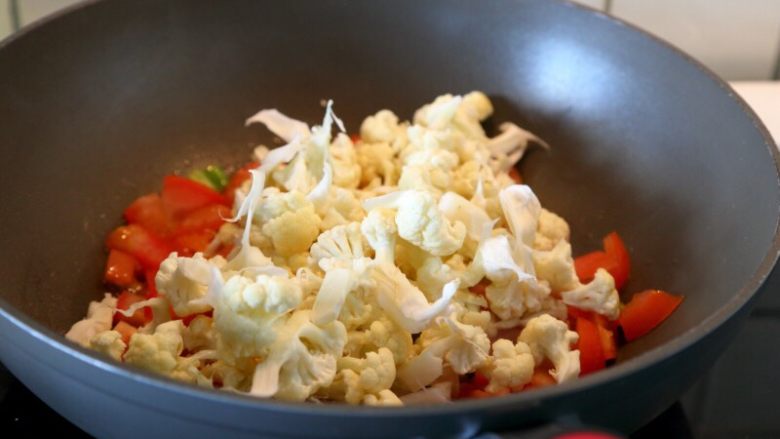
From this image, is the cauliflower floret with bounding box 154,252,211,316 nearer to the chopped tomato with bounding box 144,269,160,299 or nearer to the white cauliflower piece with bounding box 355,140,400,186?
the chopped tomato with bounding box 144,269,160,299

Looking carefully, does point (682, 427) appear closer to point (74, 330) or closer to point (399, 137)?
point (399, 137)

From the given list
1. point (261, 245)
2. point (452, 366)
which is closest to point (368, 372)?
point (452, 366)

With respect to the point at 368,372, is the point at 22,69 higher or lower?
higher

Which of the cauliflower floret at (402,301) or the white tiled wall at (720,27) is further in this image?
the white tiled wall at (720,27)

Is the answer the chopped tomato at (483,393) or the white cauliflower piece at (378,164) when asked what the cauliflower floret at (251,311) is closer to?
the chopped tomato at (483,393)

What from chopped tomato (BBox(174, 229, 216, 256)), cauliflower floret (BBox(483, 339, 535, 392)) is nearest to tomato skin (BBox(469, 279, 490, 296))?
Answer: cauliflower floret (BBox(483, 339, 535, 392))

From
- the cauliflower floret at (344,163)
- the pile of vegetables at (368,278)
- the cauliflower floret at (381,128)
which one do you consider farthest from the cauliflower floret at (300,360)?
the cauliflower floret at (381,128)

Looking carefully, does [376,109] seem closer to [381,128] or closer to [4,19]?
[381,128]
